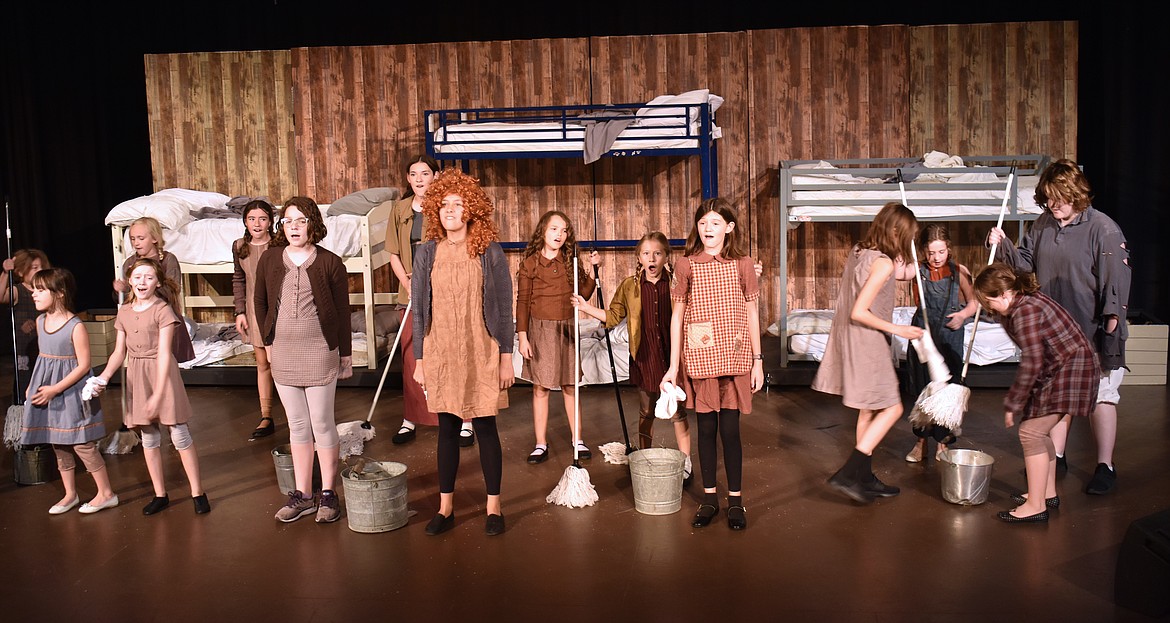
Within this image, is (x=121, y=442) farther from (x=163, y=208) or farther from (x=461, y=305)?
(x=461, y=305)

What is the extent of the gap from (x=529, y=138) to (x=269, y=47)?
2.88 meters

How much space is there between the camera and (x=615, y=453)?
5680mm

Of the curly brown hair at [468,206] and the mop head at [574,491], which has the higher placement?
the curly brown hair at [468,206]

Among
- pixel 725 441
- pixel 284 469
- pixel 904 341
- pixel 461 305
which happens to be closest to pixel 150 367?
pixel 284 469

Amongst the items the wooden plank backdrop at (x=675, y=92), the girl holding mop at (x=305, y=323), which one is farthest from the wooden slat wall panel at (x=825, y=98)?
the girl holding mop at (x=305, y=323)

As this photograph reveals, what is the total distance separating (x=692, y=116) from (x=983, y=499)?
14.2 feet

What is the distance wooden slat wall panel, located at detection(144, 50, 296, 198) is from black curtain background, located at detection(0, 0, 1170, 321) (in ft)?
0.65

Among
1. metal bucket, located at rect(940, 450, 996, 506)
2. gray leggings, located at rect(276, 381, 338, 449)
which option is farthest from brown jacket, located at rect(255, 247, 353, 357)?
metal bucket, located at rect(940, 450, 996, 506)

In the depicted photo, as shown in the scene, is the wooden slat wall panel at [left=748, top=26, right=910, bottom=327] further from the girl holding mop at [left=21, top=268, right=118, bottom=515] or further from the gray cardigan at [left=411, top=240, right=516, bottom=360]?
the girl holding mop at [left=21, top=268, right=118, bottom=515]

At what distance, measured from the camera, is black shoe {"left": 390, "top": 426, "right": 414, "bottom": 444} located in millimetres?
6152

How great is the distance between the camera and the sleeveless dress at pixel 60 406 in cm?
491

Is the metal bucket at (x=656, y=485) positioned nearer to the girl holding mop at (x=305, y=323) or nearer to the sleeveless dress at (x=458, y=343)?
the sleeveless dress at (x=458, y=343)

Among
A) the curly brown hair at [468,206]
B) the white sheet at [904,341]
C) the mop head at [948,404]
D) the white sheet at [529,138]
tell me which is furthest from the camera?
the white sheet at [529,138]

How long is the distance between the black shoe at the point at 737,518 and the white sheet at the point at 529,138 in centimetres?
401
